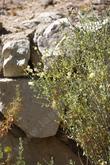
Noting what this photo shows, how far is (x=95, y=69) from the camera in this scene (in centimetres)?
348

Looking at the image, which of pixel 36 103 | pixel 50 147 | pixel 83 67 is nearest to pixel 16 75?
pixel 36 103

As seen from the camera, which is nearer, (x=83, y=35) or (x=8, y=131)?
(x=83, y=35)

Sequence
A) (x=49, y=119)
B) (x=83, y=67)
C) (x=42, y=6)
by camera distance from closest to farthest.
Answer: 1. (x=83, y=67)
2. (x=49, y=119)
3. (x=42, y=6)

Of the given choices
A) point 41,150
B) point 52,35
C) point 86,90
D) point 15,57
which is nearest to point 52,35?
point 52,35

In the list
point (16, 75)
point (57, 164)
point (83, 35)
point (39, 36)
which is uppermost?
point (83, 35)

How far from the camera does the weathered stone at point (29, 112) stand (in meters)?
4.63

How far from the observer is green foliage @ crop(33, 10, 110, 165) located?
140 inches

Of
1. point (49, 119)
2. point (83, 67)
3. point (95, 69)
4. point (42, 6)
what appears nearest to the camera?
point (95, 69)

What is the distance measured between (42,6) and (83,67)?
6.81 ft

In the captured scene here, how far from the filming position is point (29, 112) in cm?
467

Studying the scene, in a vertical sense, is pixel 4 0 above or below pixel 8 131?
above

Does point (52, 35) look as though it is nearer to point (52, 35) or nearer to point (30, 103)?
point (52, 35)

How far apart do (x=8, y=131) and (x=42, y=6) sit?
1.64 meters

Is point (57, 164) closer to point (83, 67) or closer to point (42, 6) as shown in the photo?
point (83, 67)
